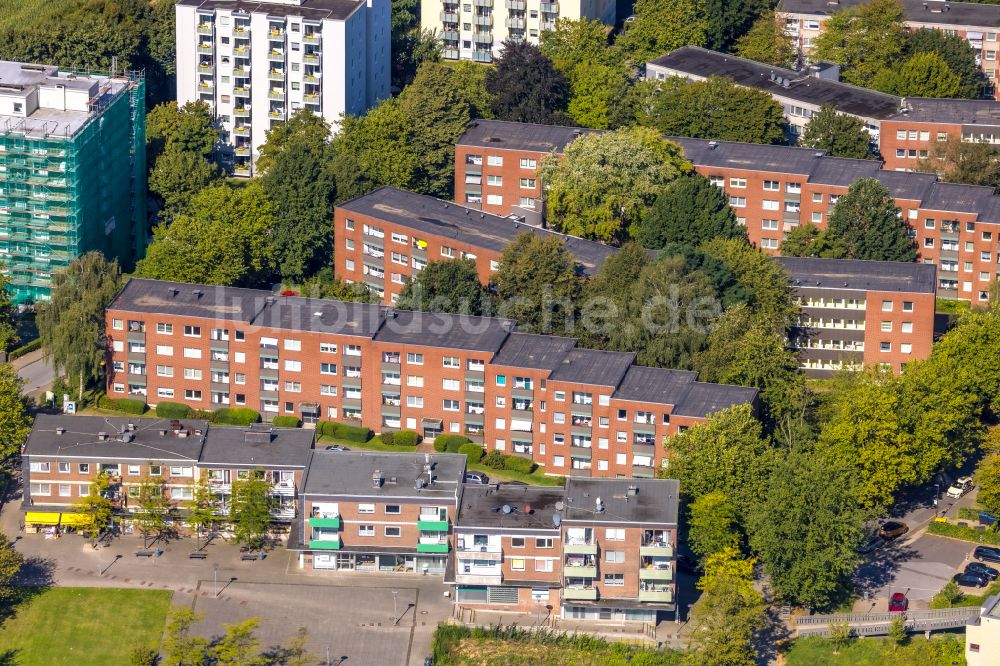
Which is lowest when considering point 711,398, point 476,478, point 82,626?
point 82,626

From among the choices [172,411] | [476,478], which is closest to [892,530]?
[476,478]

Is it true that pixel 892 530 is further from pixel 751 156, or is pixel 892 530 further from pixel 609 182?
pixel 751 156

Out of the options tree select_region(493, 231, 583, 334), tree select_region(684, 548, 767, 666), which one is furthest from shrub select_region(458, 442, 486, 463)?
tree select_region(684, 548, 767, 666)

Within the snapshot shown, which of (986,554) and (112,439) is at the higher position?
(112,439)

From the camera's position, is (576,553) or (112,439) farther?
(112,439)

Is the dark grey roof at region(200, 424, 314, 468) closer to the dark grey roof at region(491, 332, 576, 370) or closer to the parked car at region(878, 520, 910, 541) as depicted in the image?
the dark grey roof at region(491, 332, 576, 370)

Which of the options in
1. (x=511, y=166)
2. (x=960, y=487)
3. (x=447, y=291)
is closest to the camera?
(x=960, y=487)
